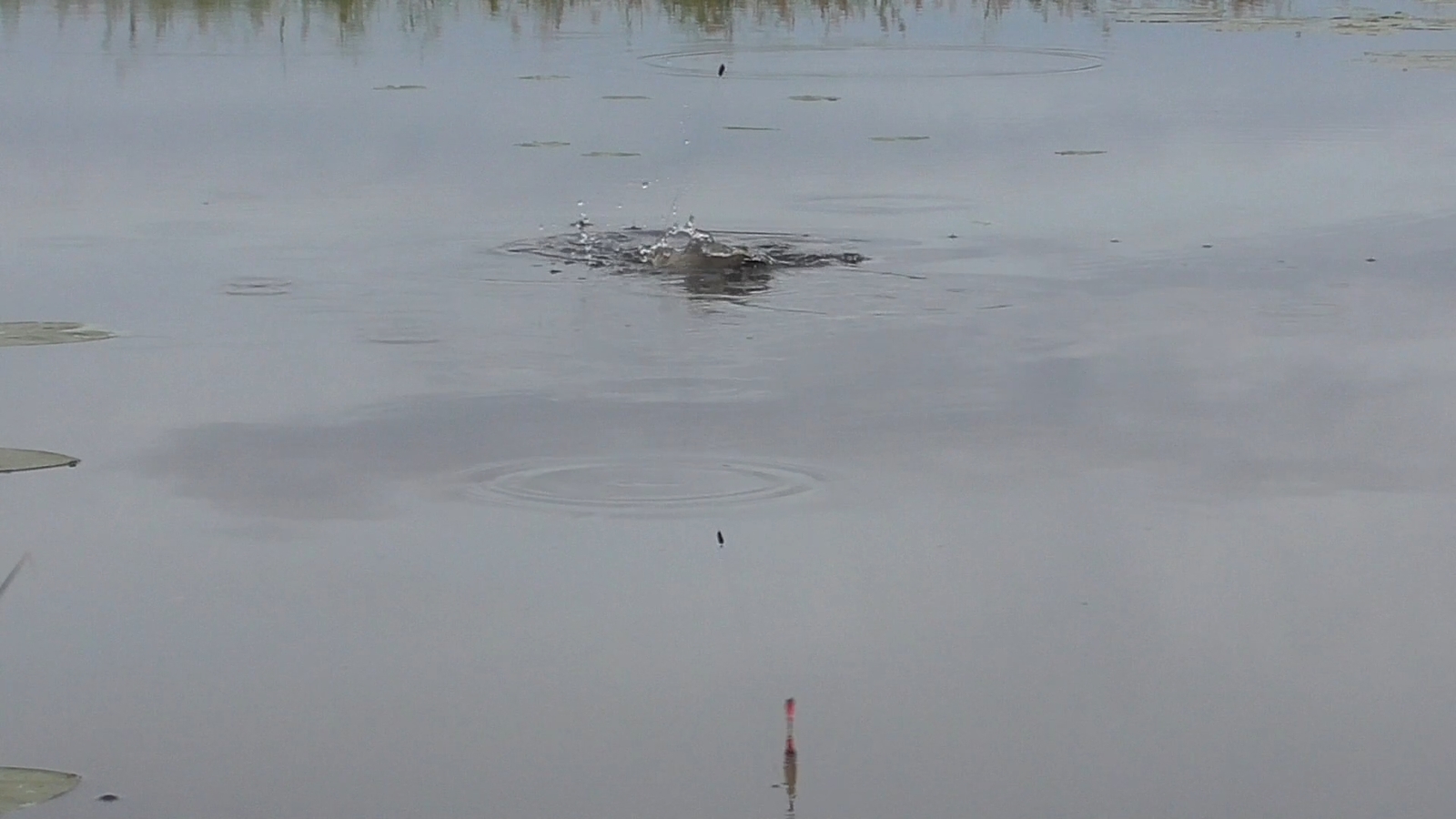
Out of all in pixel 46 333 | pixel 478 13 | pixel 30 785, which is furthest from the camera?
pixel 478 13

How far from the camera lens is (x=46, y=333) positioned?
5.34 metres

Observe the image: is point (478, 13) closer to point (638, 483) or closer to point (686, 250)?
point (686, 250)

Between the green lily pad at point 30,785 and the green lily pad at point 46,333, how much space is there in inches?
99.2

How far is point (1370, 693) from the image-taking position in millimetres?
3145

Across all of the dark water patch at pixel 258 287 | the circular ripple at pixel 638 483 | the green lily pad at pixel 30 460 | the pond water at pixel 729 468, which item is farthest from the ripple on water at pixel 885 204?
the green lily pad at pixel 30 460

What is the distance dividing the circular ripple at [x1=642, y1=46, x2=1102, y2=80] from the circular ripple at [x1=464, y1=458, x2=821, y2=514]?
7.20 meters

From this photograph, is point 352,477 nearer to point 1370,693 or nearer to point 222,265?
point 1370,693

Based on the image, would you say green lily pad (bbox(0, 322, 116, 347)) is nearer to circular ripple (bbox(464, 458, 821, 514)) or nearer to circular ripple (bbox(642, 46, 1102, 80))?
circular ripple (bbox(464, 458, 821, 514))

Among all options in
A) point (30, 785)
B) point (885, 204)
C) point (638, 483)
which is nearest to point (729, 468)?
point (638, 483)

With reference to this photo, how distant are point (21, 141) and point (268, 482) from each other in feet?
16.1

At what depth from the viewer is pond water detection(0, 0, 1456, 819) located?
9.64ft

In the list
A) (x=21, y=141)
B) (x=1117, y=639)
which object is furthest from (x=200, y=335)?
(x=21, y=141)

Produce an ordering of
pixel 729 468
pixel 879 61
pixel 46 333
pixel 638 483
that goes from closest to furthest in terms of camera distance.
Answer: pixel 638 483, pixel 729 468, pixel 46 333, pixel 879 61

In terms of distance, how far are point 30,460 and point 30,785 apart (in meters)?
1.55
